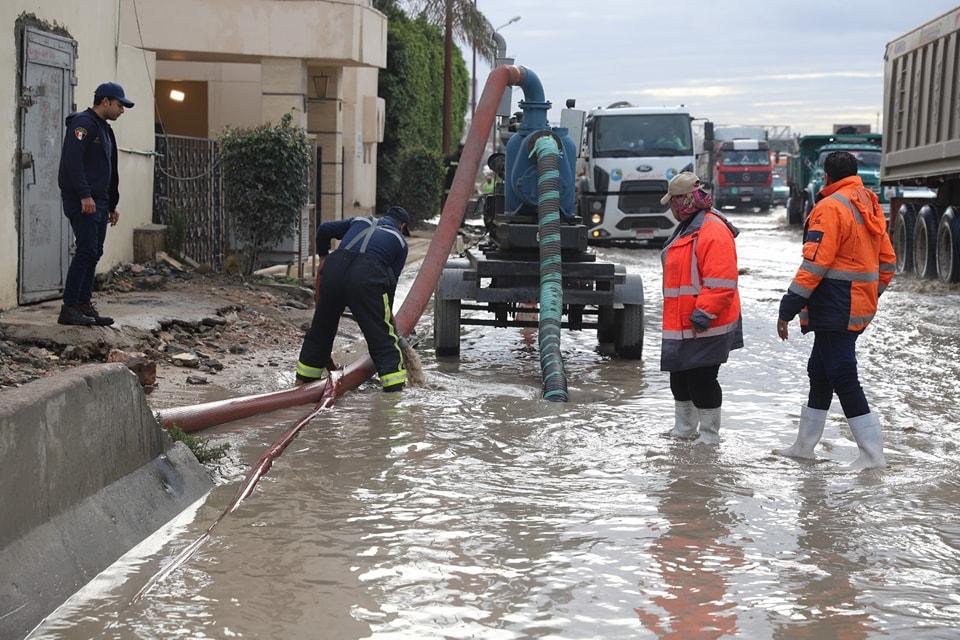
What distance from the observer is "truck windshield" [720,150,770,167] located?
4834 cm

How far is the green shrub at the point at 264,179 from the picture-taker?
15117mm

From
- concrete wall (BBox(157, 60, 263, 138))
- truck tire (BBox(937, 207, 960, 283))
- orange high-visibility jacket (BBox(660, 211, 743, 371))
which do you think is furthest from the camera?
concrete wall (BBox(157, 60, 263, 138))

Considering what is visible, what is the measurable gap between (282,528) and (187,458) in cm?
80

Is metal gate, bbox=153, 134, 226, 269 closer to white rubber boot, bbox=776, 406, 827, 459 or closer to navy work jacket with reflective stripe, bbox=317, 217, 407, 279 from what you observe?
navy work jacket with reflective stripe, bbox=317, 217, 407, 279

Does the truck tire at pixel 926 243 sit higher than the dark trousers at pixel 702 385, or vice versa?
the truck tire at pixel 926 243

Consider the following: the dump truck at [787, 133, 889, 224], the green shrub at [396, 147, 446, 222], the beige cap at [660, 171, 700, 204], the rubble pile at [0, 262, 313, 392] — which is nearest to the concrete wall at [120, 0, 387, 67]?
the rubble pile at [0, 262, 313, 392]

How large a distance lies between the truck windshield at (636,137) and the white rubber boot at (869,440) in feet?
61.5

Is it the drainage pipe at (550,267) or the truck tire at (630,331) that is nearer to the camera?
the drainage pipe at (550,267)

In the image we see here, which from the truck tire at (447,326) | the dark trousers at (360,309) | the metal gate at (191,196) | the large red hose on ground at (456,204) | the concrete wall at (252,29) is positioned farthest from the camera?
the concrete wall at (252,29)

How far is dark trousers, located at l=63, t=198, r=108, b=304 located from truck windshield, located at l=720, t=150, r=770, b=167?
133ft

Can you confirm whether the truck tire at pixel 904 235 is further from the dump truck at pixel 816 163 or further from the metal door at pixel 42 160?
the metal door at pixel 42 160

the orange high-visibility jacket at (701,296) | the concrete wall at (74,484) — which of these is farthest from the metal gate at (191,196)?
the concrete wall at (74,484)

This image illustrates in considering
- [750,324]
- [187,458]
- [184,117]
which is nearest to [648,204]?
[184,117]

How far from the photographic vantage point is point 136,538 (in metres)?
5.38
